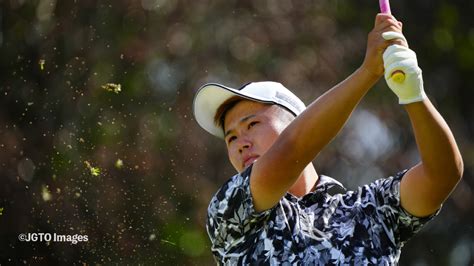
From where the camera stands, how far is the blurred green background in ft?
25.7

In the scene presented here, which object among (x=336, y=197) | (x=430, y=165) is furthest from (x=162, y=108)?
(x=430, y=165)

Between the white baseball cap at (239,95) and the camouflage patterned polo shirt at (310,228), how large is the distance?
1.52 feet

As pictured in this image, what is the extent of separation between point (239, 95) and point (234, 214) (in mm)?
605

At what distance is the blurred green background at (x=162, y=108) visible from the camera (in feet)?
25.7

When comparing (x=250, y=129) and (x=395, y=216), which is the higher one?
(x=250, y=129)

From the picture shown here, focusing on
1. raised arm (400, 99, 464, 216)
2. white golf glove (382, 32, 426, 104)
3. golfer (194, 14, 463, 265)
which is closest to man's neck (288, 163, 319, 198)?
golfer (194, 14, 463, 265)

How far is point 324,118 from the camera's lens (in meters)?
3.20

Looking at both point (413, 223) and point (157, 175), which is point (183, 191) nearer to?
point (157, 175)

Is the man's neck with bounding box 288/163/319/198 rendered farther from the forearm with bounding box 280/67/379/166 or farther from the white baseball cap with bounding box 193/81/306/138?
the forearm with bounding box 280/67/379/166

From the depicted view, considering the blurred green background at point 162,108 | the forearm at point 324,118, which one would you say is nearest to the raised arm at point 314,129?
the forearm at point 324,118

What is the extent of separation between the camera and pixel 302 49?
922 centimetres

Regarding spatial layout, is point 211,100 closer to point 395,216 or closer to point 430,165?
point 395,216

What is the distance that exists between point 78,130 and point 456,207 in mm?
3281

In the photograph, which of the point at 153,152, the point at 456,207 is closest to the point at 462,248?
the point at 456,207
